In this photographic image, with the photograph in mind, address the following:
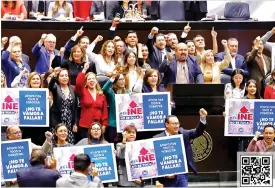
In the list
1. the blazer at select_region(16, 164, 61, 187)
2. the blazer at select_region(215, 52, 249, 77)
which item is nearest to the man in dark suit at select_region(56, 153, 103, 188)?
the blazer at select_region(16, 164, 61, 187)

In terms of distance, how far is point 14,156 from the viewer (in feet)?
39.5

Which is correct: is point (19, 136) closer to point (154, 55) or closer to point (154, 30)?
point (154, 55)

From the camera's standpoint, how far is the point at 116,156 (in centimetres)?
1235

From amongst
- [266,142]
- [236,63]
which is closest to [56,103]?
[266,142]

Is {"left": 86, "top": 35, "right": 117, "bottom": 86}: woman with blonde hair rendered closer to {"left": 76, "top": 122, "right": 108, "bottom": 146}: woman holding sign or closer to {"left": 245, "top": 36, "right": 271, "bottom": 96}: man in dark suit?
{"left": 76, "top": 122, "right": 108, "bottom": 146}: woman holding sign

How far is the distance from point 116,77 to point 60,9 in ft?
8.92

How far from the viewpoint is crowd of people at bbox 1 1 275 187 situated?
12.4m

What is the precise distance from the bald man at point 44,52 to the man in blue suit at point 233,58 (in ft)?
7.90

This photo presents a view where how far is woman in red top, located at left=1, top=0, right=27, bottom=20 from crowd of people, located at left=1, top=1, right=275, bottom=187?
21.7 inches

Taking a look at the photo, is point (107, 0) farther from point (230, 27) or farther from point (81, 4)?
point (230, 27)

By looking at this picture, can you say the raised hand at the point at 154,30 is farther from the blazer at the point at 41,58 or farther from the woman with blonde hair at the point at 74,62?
the blazer at the point at 41,58

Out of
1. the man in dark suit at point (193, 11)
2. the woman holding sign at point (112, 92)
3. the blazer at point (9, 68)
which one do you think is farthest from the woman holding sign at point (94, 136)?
the man in dark suit at point (193, 11)

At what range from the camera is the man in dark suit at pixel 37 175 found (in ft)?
34.9

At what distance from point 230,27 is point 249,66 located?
4.31 feet
